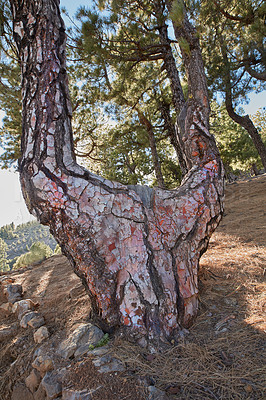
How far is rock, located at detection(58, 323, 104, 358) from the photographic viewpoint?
134 cm

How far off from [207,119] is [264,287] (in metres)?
1.50

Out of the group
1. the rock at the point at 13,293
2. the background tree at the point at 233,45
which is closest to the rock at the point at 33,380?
the rock at the point at 13,293

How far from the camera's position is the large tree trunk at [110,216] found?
1.46 m

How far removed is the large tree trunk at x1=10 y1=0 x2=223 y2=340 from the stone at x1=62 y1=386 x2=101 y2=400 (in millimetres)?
394

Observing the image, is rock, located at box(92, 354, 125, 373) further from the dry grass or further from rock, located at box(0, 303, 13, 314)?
rock, located at box(0, 303, 13, 314)

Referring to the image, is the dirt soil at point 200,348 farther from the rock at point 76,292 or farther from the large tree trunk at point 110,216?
the large tree trunk at point 110,216

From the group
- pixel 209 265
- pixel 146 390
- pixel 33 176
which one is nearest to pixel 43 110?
pixel 33 176

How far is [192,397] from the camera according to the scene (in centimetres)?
99

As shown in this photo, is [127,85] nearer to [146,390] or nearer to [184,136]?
[184,136]

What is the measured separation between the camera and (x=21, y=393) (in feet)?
4.11

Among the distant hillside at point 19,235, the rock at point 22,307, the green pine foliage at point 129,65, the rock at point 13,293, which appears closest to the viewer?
the rock at point 22,307

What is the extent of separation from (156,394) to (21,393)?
0.78m

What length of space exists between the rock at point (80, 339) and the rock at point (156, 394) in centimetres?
46

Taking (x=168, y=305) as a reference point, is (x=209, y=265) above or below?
below
